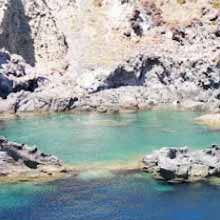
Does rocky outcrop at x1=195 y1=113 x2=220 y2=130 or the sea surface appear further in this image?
rocky outcrop at x1=195 y1=113 x2=220 y2=130

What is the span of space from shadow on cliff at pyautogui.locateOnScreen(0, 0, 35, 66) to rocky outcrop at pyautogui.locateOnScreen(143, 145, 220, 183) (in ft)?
174

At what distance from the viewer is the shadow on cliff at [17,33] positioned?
10556cm

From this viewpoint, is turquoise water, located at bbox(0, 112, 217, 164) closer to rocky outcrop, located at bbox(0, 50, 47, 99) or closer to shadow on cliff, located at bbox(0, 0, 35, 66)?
rocky outcrop, located at bbox(0, 50, 47, 99)

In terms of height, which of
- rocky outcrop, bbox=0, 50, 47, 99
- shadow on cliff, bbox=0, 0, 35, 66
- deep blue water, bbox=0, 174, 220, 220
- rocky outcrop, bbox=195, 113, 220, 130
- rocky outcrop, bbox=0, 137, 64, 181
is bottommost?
deep blue water, bbox=0, 174, 220, 220

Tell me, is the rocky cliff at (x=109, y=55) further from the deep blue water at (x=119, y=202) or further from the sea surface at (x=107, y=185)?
the deep blue water at (x=119, y=202)

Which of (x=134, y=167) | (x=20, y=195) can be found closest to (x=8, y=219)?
(x=20, y=195)

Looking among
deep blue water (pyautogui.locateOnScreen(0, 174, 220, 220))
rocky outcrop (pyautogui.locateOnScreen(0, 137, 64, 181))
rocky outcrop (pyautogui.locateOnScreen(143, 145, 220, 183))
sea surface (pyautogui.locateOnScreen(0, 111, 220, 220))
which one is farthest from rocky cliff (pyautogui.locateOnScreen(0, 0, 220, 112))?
deep blue water (pyautogui.locateOnScreen(0, 174, 220, 220))

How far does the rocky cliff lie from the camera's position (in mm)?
96500

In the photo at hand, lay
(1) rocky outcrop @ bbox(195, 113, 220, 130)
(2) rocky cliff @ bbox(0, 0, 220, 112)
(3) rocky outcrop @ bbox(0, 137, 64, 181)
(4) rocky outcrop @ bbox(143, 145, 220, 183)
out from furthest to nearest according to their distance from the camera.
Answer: (2) rocky cliff @ bbox(0, 0, 220, 112) < (1) rocky outcrop @ bbox(195, 113, 220, 130) < (3) rocky outcrop @ bbox(0, 137, 64, 181) < (4) rocky outcrop @ bbox(143, 145, 220, 183)

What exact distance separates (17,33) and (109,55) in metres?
16.8

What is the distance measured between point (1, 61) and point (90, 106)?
55.5 feet

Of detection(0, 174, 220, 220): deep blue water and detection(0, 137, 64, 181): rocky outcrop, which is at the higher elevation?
detection(0, 137, 64, 181): rocky outcrop

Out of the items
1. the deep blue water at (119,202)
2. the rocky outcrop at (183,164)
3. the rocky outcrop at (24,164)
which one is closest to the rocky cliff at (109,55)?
the rocky outcrop at (24,164)

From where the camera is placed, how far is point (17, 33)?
4294 inches
